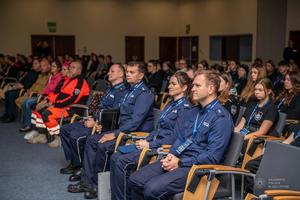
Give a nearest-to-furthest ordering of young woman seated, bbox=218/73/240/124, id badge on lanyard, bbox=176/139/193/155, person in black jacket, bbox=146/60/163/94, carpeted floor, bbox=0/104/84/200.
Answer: id badge on lanyard, bbox=176/139/193/155 → carpeted floor, bbox=0/104/84/200 → young woman seated, bbox=218/73/240/124 → person in black jacket, bbox=146/60/163/94

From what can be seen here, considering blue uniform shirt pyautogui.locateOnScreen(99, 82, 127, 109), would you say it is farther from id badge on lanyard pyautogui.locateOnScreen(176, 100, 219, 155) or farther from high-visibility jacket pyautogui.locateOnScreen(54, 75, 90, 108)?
id badge on lanyard pyautogui.locateOnScreen(176, 100, 219, 155)

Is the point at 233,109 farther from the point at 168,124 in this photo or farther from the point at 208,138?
the point at 208,138

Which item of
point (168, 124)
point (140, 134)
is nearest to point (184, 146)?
point (168, 124)

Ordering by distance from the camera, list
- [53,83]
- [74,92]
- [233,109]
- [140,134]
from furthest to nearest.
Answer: [53,83], [74,92], [233,109], [140,134]

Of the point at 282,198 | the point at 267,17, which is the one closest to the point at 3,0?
the point at 267,17

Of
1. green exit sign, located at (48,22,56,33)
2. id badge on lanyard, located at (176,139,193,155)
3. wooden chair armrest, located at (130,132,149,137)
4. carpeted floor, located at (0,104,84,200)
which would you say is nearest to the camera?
id badge on lanyard, located at (176,139,193,155)

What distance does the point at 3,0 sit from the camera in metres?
15.0

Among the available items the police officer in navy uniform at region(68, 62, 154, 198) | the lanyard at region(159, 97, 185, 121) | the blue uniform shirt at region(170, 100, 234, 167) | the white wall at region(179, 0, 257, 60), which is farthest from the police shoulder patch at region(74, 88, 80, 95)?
the white wall at region(179, 0, 257, 60)

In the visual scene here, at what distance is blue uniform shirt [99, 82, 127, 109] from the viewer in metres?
4.98

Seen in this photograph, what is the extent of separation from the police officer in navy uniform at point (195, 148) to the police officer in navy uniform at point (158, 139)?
234 mm

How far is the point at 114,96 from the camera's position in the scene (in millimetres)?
5066

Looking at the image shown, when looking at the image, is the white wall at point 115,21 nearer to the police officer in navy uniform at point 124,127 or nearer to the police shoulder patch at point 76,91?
the police shoulder patch at point 76,91

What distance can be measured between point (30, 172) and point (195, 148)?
2.63m

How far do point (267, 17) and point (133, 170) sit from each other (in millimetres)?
9840
